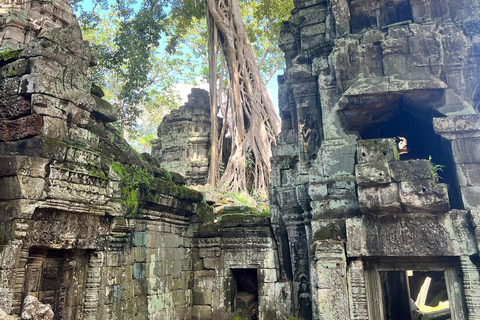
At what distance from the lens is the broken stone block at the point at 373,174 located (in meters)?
5.25

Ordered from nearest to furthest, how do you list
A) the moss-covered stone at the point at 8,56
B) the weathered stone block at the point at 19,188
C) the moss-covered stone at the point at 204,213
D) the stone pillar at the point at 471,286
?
the weathered stone block at the point at 19,188
the moss-covered stone at the point at 8,56
the stone pillar at the point at 471,286
the moss-covered stone at the point at 204,213

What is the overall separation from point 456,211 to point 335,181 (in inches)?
66.6

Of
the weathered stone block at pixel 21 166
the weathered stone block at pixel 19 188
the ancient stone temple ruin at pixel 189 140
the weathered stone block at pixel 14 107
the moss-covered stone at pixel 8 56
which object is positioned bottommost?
the weathered stone block at pixel 19 188

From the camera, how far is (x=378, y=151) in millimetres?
5473

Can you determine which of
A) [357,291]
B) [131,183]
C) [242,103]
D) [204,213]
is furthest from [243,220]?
[242,103]

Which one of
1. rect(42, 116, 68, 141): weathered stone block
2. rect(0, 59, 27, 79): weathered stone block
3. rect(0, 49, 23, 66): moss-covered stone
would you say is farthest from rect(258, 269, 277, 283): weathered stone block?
rect(0, 49, 23, 66): moss-covered stone

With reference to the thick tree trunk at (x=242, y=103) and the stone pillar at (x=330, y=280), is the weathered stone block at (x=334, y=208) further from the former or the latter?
the thick tree trunk at (x=242, y=103)

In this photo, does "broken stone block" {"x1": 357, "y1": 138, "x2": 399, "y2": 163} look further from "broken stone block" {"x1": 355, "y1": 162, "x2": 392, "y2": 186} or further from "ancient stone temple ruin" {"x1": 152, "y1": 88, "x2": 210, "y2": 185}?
"ancient stone temple ruin" {"x1": 152, "y1": 88, "x2": 210, "y2": 185}

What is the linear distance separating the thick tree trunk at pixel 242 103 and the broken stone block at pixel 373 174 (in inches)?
237

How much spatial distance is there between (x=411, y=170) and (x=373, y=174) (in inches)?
19.3

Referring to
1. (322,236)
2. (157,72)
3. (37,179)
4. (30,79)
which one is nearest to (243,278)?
(322,236)

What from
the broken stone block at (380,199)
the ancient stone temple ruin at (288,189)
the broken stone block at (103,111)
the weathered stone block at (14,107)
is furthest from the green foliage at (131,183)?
the broken stone block at (380,199)

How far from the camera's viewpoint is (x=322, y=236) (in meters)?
5.73

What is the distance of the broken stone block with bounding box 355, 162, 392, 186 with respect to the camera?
5.25m
